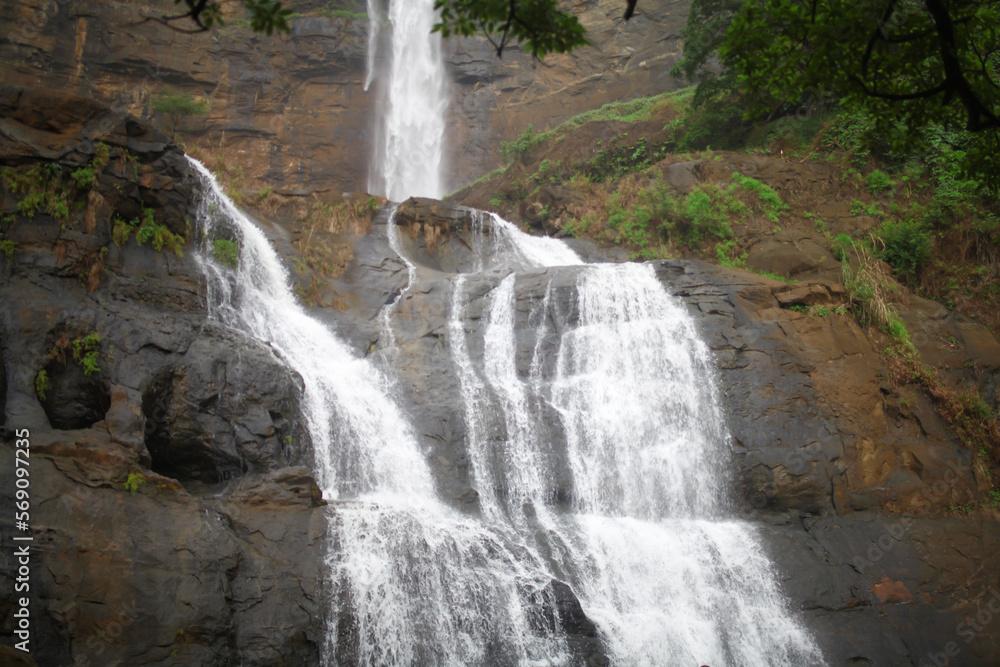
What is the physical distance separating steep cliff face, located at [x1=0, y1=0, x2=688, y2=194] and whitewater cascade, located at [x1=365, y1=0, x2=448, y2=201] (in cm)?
60

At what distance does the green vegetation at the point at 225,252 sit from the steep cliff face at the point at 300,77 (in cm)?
583

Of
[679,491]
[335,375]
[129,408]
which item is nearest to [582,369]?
[679,491]

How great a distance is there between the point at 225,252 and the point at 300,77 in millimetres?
17411

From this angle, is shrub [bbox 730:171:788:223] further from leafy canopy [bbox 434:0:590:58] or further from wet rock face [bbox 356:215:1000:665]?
leafy canopy [bbox 434:0:590:58]

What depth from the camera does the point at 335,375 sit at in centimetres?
1301

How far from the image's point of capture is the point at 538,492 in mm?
12070

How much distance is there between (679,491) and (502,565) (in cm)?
419

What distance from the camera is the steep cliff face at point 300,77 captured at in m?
23.4

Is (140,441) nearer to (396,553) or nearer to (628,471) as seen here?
(396,553)

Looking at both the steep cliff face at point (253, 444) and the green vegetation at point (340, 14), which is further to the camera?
the green vegetation at point (340, 14)

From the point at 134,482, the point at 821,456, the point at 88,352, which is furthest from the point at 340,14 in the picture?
the point at 821,456

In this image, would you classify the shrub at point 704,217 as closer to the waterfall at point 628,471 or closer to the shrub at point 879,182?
the waterfall at point 628,471

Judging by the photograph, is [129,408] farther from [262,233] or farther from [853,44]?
[853,44]

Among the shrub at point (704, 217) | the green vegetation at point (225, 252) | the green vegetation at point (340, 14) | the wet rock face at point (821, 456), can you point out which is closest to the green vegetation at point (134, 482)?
the wet rock face at point (821, 456)
